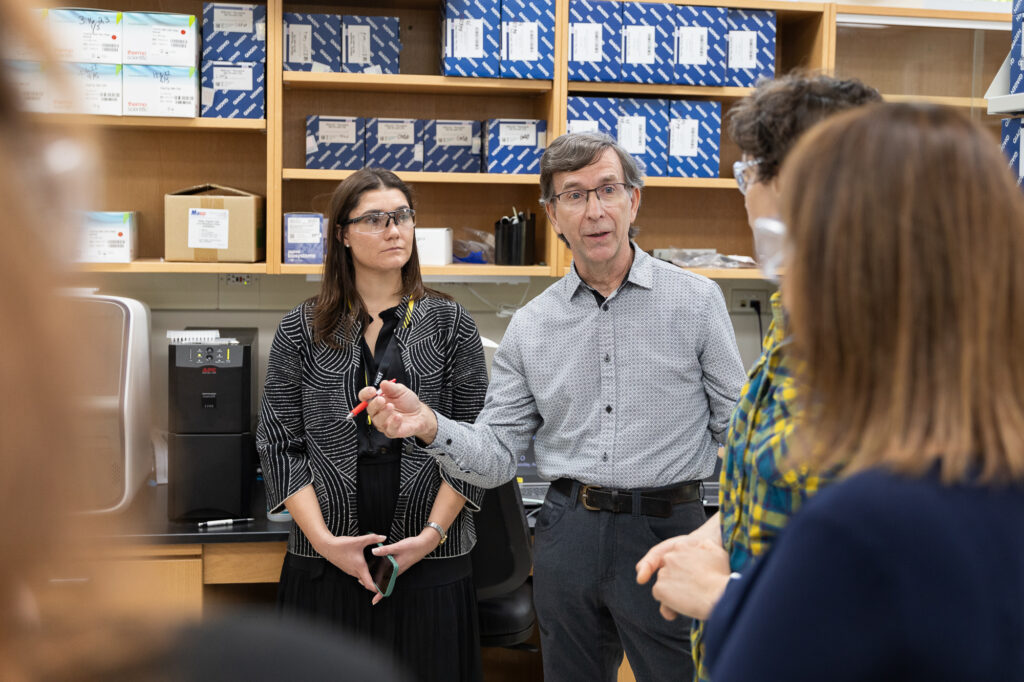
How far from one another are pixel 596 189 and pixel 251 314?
5.36 feet

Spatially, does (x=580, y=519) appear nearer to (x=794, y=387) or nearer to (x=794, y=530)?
(x=794, y=387)

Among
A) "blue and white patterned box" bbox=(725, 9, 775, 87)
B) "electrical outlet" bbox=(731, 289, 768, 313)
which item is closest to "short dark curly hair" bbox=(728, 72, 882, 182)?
"blue and white patterned box" bbox=(725, 9, 775, 87)

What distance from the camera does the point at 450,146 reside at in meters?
3.17

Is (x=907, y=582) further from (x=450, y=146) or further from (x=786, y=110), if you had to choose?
(x=450, y=146)

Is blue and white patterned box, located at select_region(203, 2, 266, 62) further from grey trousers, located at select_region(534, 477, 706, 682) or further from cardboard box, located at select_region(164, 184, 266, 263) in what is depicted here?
grey trousers, located at select_region(534, 477, 706, 682)

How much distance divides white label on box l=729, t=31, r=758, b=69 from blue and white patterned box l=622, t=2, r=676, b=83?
0.22 meters

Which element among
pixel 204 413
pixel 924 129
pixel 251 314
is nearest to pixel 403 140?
pixel 251 314

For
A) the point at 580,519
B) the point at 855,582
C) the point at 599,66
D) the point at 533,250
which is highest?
the point at 599,66

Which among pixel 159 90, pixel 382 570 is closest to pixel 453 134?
pixel 159 90

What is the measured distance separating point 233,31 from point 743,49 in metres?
1.66

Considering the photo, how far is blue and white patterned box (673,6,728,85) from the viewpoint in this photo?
3.09 meters

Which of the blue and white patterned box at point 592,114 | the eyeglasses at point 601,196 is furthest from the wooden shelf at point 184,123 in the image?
the eyeglasses at point 601,196

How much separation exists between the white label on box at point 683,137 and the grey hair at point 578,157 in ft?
3.08

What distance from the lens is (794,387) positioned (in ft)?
Result: 3.76
